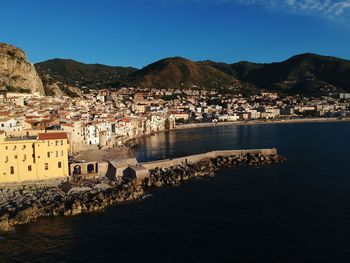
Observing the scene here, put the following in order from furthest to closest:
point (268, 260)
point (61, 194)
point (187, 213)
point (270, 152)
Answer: point (270, 152), point (61, 194), point (187, 213), point (268, 260)

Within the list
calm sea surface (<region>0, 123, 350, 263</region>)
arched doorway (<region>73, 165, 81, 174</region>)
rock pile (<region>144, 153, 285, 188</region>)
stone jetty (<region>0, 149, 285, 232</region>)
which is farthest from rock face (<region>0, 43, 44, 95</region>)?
calm sea surface (<region>0, 123, 350, 263</region>)

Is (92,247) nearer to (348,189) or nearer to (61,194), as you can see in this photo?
(61,194)

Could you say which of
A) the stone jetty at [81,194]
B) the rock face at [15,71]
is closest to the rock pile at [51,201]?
the stone jetty at [81,194]

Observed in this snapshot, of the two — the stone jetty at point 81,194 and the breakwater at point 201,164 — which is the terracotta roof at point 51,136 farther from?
the breakwater at point 201,164

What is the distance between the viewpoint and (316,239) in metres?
22.1

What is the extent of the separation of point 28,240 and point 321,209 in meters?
19.0

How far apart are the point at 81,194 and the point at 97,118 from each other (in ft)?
113

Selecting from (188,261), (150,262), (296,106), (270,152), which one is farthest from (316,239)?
(296,106)

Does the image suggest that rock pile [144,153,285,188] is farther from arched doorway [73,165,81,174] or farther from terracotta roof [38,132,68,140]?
terracotta roof [38,132,68,140]

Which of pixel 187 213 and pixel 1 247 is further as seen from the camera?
pixel 187 213

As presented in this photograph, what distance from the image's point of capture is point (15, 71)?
A: 91000 mm

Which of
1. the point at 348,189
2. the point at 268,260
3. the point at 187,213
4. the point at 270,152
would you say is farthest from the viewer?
the point at 270,152

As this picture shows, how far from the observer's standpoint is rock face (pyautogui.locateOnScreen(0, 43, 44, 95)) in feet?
291

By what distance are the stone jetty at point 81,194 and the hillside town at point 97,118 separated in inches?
107
